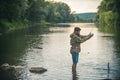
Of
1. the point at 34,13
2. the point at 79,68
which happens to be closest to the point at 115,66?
the point at 79,68

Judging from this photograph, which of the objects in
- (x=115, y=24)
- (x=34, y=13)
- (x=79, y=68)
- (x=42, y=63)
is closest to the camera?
(x=79, y=68)

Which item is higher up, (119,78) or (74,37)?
(74,37)

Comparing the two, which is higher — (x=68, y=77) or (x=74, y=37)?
(x=74, y=37)

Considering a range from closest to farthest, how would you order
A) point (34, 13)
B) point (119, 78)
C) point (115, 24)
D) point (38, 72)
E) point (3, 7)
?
point (119, 78), point (38, 72), point (3, 7), point (115, 24), point (34, 13)

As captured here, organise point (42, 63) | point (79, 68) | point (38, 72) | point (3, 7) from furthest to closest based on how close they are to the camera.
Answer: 1. point (3, 7)
2. point (42, 63)
3. point (79, 68)
4. point (38, 72)

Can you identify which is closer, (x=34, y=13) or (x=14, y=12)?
(x=14, y=12)

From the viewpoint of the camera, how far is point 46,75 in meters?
24.4

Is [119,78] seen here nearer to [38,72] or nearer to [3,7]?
[38,72]

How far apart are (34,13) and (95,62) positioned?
129 m

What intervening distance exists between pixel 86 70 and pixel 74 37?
10.9 feet

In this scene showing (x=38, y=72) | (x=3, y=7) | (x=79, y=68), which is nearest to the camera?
(x=38, y=72)

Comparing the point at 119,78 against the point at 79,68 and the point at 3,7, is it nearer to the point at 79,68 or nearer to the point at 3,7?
the point at 79,68

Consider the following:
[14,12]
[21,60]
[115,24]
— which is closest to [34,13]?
[115,24]

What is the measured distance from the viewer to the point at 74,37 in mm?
24531
